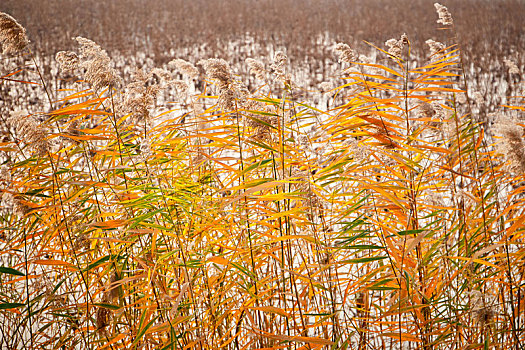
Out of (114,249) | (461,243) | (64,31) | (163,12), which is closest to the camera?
(461,243)

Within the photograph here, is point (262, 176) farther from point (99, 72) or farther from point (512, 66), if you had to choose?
point (512, 66)

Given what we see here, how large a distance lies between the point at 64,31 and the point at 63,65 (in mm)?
9822

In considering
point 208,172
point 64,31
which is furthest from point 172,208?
point 64,31

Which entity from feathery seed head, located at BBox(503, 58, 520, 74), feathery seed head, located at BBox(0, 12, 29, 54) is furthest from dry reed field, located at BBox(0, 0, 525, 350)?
feathery seed head, located at BBox(503, 58, 520, 74)

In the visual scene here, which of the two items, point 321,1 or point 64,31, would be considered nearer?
point 64,31

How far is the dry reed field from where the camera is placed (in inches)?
50.7

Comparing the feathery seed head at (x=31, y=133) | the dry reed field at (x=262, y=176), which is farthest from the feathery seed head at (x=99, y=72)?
the feathery seed head at (x=31, y=133)

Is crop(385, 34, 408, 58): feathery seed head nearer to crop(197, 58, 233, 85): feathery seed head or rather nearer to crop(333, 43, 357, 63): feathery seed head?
crop(333, 43, 357, 63): feathery seed head

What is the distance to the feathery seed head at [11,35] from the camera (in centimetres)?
127

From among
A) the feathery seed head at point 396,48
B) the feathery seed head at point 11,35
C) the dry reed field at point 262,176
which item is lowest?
the dry reed field at point 262,176

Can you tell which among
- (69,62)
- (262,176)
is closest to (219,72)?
(69,62)

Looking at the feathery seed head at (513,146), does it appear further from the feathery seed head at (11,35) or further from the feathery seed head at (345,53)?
the feathery seed head at (11,35)

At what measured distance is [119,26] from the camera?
10977 millimetres

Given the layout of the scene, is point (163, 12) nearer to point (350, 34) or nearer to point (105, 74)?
point (350, 34)
